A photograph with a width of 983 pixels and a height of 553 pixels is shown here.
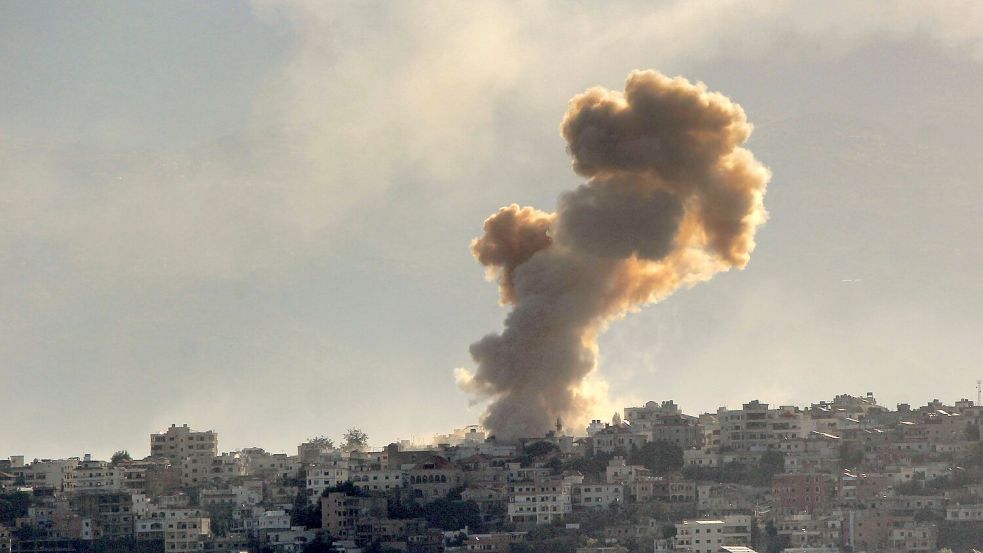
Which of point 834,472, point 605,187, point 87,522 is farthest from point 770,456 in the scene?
point 87,522

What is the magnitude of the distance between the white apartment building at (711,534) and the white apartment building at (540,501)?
6.10 metres

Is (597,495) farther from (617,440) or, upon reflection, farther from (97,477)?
(97,477)

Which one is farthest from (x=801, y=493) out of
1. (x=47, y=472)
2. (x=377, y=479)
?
(x=47, y=472)

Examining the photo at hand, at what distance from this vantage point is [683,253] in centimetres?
12762

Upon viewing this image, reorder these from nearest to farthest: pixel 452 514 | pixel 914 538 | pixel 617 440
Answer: pixel 914 538 < pixel 452 514 < pixel 617 440

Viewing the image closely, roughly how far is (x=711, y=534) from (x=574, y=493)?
9.30 metres

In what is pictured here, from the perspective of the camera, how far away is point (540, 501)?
113375 millimetres

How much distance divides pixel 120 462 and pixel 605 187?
67.5 feet

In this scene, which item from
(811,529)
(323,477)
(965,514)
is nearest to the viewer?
(811,529)

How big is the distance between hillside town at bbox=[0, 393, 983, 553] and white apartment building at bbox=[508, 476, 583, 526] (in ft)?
0.25

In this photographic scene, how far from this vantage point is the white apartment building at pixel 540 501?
112m

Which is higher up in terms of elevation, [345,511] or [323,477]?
[323,477]

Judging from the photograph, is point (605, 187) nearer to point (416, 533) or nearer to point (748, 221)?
point (748, 221)

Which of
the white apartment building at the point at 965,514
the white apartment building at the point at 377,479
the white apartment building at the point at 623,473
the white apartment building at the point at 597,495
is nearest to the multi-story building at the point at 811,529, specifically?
the white apartment building at the point at 965,514
